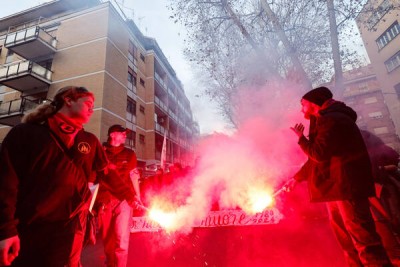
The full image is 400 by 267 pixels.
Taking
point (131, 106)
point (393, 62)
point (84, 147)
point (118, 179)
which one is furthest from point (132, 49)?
point (84, 147)

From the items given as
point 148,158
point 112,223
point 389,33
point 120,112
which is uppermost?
point 389,33

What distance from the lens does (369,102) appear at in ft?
132

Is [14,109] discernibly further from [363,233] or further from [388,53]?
[388,53]

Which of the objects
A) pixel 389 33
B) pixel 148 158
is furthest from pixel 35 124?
pixel 389 33

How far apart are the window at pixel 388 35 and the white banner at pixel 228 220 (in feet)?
76.2

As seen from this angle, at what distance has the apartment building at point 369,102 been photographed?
37156 millimetres

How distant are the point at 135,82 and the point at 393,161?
25148mm

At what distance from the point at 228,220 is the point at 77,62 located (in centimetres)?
2083

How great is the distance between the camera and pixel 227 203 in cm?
469

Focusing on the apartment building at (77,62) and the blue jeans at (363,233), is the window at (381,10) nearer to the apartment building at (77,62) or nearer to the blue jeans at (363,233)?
the blue jeans at (363,233)

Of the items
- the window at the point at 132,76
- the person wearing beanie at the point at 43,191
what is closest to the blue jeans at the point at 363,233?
the person wearing beanie at the point at 43,191

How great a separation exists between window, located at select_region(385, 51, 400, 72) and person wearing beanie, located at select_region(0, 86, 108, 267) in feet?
84.7

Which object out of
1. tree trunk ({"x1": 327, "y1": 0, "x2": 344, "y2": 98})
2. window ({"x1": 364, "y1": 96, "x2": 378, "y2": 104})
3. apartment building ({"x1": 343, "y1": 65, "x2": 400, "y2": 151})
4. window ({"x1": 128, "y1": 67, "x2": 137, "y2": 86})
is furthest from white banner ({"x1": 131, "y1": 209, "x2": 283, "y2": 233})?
window ({"x1": 364, "y1": 96, "x2": 378, "y2": 104})

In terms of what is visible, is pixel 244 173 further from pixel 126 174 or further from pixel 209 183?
pixel 126 174
